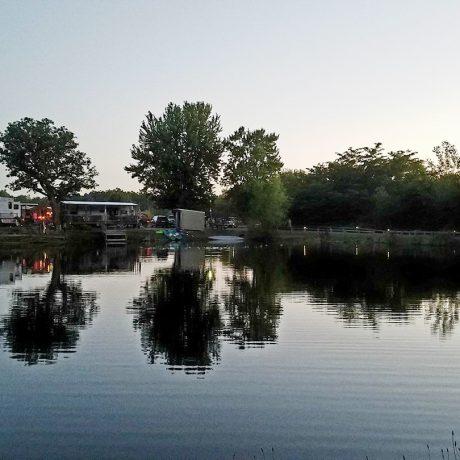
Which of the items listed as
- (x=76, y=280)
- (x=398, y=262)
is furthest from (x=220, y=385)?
(x=398, y=262)

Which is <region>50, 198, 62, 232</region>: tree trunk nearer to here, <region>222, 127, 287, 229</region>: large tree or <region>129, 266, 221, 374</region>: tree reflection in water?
<region>222, 127, 287, 229</region>: large tree

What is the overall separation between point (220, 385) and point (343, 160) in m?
138

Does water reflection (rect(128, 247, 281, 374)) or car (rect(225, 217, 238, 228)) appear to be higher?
car (rect(225, 217, 238, 228))

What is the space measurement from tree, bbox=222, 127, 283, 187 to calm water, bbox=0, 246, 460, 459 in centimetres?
7819

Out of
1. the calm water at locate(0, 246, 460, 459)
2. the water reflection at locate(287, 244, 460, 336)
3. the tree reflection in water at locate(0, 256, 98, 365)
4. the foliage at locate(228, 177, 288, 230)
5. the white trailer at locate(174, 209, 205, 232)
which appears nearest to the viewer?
the calm water at locate(0, 246, 460, 459)

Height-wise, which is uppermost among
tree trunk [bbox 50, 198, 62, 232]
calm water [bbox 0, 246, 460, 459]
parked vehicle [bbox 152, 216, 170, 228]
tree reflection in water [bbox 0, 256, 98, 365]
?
tree trunk [bbox 50, 198, 62, 232]

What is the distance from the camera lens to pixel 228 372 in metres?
16.7

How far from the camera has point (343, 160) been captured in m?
150

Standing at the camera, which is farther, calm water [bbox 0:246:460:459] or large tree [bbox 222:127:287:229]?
large tree [bbox 222:127:287:229]

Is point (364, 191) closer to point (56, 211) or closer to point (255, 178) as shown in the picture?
point (255, 178)

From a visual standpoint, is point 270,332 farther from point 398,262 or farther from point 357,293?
point 398,262

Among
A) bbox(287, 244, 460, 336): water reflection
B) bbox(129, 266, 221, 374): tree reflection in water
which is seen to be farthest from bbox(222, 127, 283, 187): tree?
bbox(129, 266, 221, 374): tree reflection in water

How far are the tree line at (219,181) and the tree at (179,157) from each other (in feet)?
0.54

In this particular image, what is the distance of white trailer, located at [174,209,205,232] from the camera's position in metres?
99.6
